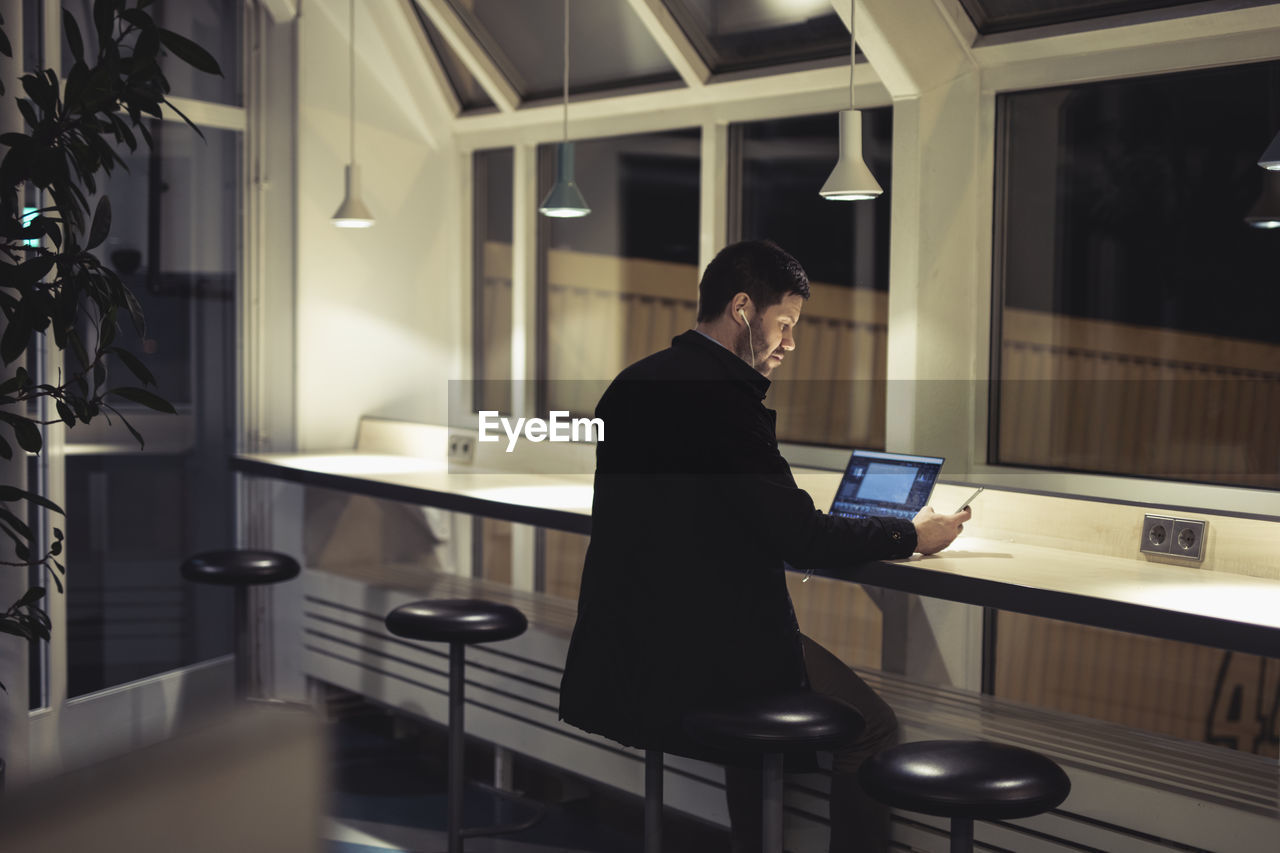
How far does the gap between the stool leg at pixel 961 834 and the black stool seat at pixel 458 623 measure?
1.45m

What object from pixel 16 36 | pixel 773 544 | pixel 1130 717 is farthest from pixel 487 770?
pixel 16 36

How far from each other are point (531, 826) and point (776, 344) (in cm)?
190

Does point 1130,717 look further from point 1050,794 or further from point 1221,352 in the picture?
point 1050,794

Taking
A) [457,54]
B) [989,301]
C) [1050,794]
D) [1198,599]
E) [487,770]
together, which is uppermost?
[457,54]

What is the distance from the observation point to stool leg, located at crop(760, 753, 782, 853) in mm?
2191

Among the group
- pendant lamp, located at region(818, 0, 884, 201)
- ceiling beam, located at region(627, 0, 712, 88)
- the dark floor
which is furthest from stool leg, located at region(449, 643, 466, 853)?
ceiling beam, located at region(627, 0, 712, 88)

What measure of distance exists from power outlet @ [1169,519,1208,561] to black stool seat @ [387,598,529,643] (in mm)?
1583

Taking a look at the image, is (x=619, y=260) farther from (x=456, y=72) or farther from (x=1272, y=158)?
(x=1272, y=158)

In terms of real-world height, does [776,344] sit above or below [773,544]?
above

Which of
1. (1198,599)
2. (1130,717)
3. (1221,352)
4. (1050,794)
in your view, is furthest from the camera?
(1130,717)

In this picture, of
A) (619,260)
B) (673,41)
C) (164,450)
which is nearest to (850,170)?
(673,41)

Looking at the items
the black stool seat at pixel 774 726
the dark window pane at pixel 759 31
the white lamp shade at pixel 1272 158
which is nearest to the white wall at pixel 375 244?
the dark window pane at pixel 759 31

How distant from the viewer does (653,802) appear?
2.46 m

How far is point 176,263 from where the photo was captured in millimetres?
4594
